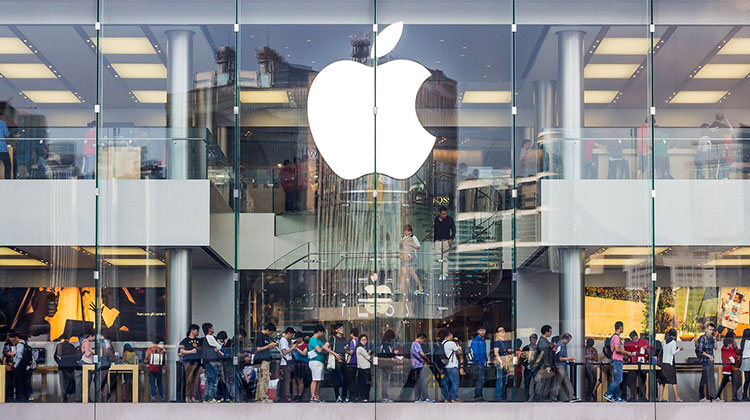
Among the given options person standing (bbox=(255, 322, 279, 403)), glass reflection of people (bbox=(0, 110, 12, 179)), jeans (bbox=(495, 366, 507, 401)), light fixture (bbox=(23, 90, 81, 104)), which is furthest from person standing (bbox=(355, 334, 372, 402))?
glass reflection of people (bbox=(0, 110, 12, 179))

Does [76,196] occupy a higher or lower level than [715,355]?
higher

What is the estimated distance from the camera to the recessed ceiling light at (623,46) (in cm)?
1427

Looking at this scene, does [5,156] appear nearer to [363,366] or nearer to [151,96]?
[151,96]

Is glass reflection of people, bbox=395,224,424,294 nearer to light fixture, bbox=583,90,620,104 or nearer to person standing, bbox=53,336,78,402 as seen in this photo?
light fixture, bbox=583,90,620,104

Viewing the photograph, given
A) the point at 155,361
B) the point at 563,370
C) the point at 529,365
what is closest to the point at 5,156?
the point at 155,361

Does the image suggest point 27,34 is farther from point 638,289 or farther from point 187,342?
point 638,289

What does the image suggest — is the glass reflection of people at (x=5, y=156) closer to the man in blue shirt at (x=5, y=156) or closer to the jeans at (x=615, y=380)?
the man in blue shirt at (x=5, y=156)

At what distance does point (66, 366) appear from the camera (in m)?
13.6

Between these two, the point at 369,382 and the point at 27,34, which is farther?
the point at 27,34

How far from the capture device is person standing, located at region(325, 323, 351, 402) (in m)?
13.4

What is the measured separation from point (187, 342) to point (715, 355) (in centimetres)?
752

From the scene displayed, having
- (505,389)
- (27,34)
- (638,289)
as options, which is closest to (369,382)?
(505,389)

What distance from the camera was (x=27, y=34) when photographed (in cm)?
1488

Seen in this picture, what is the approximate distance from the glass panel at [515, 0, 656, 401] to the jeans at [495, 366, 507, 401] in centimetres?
28
